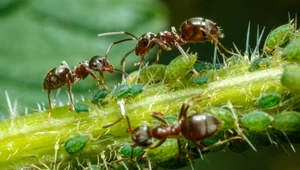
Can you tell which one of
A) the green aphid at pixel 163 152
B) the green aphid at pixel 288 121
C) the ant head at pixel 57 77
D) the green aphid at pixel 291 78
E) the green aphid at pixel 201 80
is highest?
the ant head at pixel 57 77

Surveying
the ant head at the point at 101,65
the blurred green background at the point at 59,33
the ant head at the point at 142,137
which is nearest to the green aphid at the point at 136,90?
the ant head at the point at 142,137

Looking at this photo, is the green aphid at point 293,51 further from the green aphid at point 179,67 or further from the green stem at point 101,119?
the green aphid at point 179,67

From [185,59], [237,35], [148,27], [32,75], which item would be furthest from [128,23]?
[185,59]

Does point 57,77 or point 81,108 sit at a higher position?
point 57,77

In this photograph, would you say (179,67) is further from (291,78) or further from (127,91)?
(291,78)

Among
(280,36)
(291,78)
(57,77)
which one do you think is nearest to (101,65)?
(57,77)

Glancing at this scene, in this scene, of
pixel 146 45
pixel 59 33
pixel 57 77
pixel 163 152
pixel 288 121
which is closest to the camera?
pixel 288 121
